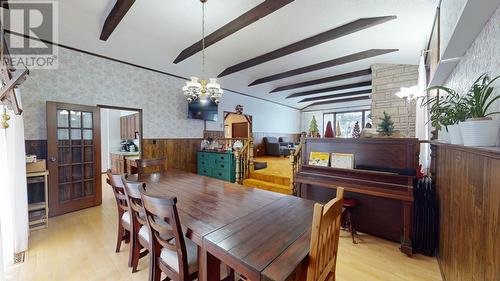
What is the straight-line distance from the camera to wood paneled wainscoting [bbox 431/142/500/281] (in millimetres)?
893

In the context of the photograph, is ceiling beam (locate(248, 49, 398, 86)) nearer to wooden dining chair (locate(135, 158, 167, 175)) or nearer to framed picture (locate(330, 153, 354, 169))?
framed picture (locate(330, 153, 354, 169))

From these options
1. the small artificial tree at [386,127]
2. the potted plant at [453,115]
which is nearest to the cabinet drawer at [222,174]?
the small artificial tree at [386,127]

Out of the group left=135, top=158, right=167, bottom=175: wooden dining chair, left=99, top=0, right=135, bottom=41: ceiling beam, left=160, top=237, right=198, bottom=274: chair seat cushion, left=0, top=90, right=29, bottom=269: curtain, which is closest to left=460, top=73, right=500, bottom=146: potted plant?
left=160, top=237, right=198, bottom=274: chair seat cushion

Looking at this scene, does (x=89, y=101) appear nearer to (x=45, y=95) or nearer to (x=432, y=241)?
(x=45, y=95)

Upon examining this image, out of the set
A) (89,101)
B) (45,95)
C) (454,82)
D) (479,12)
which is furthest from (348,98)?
(45,95)

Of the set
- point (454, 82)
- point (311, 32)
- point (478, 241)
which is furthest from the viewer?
point (311, 32)

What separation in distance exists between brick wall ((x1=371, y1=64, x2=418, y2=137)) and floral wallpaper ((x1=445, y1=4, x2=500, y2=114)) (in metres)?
2.92

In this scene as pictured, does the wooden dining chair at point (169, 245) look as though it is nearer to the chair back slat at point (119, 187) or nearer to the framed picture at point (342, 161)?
the chair back slat at point (119, 187)

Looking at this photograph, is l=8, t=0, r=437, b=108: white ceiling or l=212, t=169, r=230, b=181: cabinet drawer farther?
l=212, t=169, r=230, b=181: cabinet drawer

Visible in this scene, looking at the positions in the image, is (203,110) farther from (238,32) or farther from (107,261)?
(107,261)

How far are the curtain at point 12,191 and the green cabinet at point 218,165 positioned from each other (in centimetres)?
323

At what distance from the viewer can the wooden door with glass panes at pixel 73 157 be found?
3.21 meters

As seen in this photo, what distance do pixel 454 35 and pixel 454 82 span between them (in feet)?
3.14

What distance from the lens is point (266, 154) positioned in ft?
26.4
